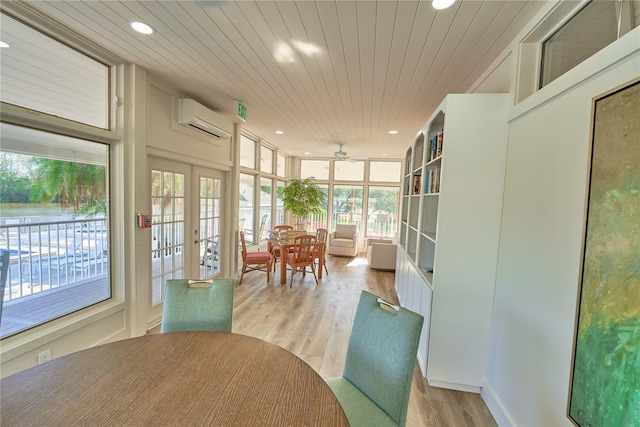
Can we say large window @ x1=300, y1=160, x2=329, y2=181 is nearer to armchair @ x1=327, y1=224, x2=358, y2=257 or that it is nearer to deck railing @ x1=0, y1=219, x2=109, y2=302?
armchair @ x1=327, y1=224, x2=358, y2=257

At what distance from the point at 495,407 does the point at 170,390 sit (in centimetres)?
213

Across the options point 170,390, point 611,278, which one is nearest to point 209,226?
point 170,390

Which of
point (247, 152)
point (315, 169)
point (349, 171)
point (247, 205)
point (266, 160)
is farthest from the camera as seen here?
point (315, 169)

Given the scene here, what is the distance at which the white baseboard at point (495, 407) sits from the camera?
171 cm

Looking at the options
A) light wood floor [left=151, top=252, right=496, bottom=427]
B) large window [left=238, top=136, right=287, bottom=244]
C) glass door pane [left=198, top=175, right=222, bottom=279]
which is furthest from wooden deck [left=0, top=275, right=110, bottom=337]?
large window [left=238, top=136, right=287, bottom=244]

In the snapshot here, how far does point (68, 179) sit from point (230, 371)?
2163 mm

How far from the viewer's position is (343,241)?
6.74 metres

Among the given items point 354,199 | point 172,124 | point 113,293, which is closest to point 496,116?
point 172,124

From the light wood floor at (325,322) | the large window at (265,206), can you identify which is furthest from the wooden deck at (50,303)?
the large window at (265,206)

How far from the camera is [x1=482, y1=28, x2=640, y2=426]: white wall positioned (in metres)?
1.22

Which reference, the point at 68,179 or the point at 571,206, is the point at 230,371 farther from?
the point at 68,179

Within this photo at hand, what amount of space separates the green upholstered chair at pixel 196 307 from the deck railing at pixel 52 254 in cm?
119

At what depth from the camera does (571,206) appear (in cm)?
128

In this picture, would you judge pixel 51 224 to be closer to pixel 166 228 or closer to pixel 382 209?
pixel 166 228
